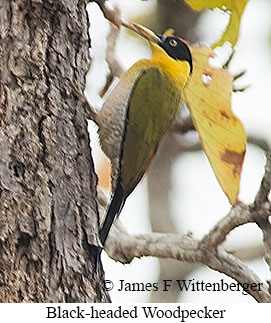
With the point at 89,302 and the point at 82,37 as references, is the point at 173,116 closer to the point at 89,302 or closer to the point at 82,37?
the point at 82,37

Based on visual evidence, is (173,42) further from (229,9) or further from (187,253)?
(187,253)

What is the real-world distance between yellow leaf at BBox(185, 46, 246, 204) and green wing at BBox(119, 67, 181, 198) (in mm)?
34

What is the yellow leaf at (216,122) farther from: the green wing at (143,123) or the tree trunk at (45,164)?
the tree trunk at (45,164)

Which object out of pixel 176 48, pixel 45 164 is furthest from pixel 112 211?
pixel 176 48

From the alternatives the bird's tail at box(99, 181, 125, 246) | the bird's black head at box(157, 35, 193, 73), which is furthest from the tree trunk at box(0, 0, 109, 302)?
the bird's black head at box(157, 35, 193, 73)

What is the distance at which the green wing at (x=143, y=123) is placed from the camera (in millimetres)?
871

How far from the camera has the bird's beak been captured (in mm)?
888

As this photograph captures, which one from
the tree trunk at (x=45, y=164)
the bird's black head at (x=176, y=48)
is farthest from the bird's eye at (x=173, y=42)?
the tree trunk at (x=45, y=164)

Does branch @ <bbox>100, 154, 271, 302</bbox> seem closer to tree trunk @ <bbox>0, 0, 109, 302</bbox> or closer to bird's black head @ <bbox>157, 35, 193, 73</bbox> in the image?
tree trunk @ <bbox>0, 0, 109, 302</bbox>

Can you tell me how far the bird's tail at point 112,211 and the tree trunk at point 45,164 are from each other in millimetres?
30

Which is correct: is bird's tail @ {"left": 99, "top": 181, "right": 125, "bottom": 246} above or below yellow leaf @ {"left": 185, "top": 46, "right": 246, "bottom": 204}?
below

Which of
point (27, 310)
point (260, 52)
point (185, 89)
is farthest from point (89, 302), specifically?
point (260, 52)

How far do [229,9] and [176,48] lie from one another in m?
0.11

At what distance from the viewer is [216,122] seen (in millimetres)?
891
